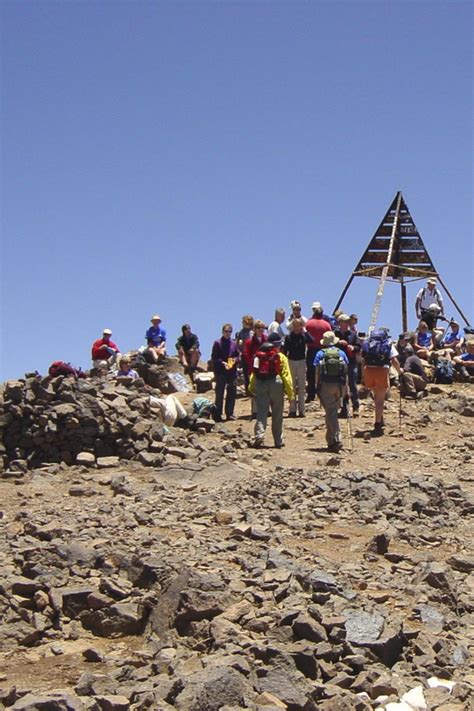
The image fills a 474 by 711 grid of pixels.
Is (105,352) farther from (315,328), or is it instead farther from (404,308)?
(404,308)

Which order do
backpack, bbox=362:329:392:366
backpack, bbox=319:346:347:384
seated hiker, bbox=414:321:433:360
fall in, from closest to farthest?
backpack, bbox=319:346:347:384
backpack, bbox=362:329:392:366
seated hiker, bbox=414:321:433:360

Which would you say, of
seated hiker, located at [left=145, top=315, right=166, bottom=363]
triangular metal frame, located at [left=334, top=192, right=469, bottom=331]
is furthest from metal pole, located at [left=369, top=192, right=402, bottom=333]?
seated hiker, located at [left=145, top=315, right=166, bottom=363]

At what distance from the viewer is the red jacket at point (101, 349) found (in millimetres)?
22391

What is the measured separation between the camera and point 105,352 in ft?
73.5

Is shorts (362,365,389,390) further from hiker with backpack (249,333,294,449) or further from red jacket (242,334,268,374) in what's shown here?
red jacket (242,334,268,374)

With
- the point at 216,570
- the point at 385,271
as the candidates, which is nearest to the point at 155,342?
the point at 385,271

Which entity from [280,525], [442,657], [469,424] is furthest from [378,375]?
[442,657]

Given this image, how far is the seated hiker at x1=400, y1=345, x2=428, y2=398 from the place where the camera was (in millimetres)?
21984

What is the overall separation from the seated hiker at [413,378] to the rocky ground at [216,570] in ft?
18.0

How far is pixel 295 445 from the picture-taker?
17266mm

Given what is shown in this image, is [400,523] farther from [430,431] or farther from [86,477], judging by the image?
[430,431]

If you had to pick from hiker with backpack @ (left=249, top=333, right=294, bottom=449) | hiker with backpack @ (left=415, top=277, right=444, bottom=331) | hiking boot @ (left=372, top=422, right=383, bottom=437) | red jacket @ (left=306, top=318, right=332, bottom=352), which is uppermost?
hiker with backpack @ (left=415, top=277, right=444, bottom=331)

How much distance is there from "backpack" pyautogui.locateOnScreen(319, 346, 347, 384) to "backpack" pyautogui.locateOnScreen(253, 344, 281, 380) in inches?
30.5

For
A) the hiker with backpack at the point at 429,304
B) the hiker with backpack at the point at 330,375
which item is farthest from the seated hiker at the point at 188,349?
the hiker with backpack at the point at 330,375
